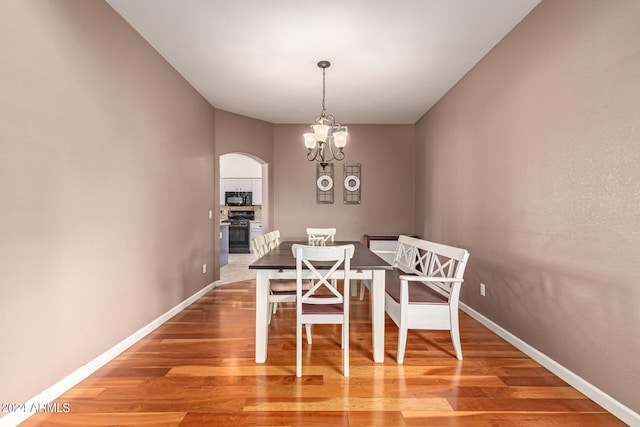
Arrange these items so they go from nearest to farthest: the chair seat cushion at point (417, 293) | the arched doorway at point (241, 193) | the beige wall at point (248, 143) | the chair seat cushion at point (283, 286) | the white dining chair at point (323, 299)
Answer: the white dining chair at point (323, 299), the chair seat cushion at point (417, 293), the chair seat cushion at point (283, 286), the beige wall at point (248, 143), the arched doorway at point (241, 193)

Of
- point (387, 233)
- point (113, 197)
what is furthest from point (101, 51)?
point (387, 233)

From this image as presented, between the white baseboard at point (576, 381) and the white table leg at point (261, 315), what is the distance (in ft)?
6.83

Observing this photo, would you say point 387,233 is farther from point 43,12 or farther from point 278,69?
point 43,12

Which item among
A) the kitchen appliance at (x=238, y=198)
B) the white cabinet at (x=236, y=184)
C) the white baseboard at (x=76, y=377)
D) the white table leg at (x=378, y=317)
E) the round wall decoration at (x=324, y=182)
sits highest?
the white cabinet at (x=236, y=184)

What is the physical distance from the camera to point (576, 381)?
1937 mm

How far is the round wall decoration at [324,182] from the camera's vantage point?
5.50m

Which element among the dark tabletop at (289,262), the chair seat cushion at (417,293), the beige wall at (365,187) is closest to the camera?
the dark tabletop at (289,262)

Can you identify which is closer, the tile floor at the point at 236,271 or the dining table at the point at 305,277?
the dining table at the point at 305,277

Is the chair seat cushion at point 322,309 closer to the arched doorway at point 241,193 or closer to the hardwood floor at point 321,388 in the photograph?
the hardwood floor at point 321,388

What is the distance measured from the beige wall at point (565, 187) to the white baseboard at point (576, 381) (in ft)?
0.12

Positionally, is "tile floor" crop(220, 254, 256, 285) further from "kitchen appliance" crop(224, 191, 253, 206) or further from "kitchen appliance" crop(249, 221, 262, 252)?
"kitchen appliance" crop(224, 191, 253, 206)

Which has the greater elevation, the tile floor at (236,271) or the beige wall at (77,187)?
the beige wall at (77,187)

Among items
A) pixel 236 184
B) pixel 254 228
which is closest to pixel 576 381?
pixel 254 228

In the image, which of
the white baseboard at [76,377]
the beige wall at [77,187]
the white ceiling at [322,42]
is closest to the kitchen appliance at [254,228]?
the white ceiling at [322,42]
